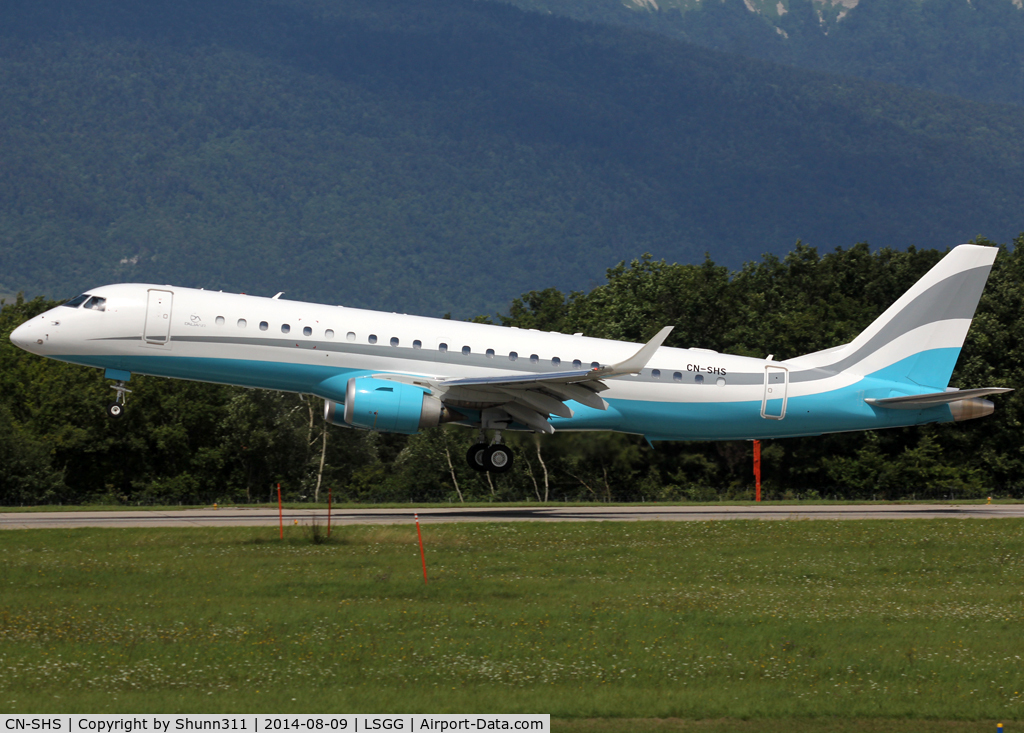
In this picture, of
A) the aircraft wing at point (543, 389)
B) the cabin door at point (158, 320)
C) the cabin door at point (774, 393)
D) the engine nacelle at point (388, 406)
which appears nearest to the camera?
the aircraft wing at point (543, 389)

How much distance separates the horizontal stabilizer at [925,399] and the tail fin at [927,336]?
3.76 ft

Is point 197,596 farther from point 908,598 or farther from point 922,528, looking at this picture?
point 922,528

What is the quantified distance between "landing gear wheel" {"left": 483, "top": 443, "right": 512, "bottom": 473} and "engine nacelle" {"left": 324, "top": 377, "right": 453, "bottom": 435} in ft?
8.87

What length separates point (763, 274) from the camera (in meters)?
95.8

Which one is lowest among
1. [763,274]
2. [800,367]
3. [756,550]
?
[756,550]

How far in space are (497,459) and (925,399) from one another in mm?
13197

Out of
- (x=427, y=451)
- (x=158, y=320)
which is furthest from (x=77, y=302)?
(x=427, y=451)

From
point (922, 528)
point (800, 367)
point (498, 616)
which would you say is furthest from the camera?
point (800, 367)

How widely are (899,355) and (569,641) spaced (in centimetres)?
2353

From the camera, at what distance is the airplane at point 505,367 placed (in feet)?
108

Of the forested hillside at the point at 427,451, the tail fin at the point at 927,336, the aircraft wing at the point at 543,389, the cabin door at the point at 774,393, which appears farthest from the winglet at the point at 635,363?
the forested hillside at the point at 427,451

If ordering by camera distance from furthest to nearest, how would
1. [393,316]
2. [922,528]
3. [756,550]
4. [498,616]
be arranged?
[393,316]
[922,528]
[756,550]
[498,616]

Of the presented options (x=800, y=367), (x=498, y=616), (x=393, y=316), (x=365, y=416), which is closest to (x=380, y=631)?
(x=498, y=616)

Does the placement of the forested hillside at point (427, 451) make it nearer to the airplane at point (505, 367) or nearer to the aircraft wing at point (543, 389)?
the airplane at point (505, 367)
